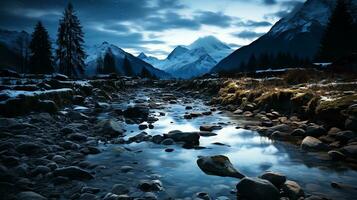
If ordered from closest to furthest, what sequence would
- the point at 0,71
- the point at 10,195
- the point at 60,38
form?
1. the point at 10,195
2. the point at 0,71
3. the point at 60,38

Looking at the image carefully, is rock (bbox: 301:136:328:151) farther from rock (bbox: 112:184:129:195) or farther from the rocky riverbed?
rock (bbox: 112:184:129:195)

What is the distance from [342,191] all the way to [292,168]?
149 cm

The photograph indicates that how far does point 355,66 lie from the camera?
75.3ft

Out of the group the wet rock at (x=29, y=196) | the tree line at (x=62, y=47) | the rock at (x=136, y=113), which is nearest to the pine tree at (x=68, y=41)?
the tree line at (x=62, y=47)

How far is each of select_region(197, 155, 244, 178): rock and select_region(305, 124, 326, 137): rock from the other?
4.26m

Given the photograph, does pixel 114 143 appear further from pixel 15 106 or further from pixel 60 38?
pixel 60 38

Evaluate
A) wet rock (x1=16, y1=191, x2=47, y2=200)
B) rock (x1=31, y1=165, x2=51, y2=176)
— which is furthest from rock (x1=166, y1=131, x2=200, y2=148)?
wet rock (x1=16, y1=191, x2=47, y2=200)

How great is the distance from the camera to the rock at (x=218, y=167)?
6.61 meters

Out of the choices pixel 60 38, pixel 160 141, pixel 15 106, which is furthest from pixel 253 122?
pixel 60 38

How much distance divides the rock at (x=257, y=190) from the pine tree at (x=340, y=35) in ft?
166

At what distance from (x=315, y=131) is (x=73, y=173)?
7389 mm

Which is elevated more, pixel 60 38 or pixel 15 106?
pixel 60 38

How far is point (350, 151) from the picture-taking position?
24.8ft

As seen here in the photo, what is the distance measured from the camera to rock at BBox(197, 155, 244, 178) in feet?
21.7
